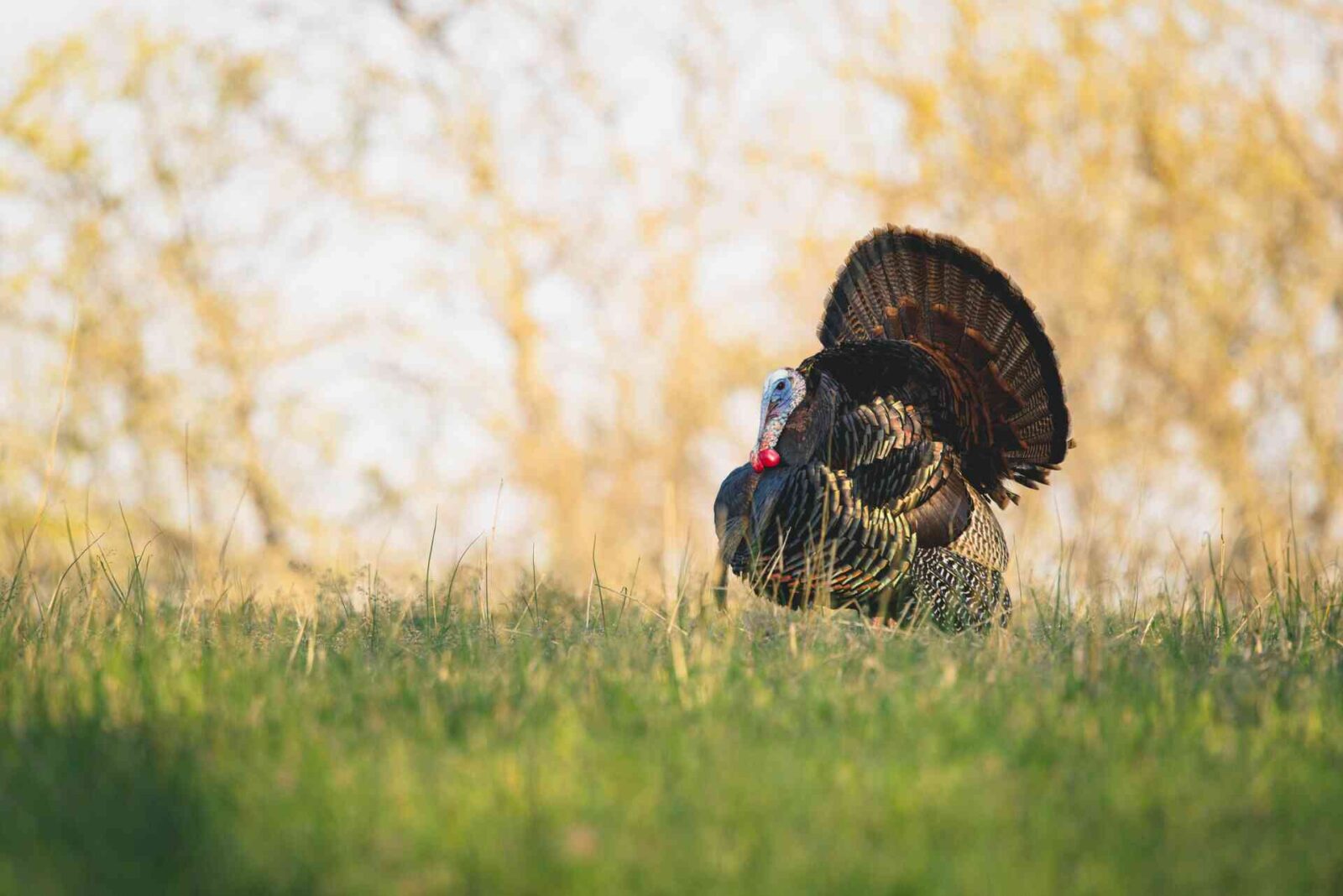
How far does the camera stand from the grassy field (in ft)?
8.50

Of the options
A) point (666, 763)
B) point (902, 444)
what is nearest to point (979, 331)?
point (902, 444)

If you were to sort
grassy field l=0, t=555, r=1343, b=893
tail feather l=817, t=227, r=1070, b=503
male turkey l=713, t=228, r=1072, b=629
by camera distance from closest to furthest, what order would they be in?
grassy field l=0, t=555, r=1343, b=893, male turkey l=713, t=228, r=1072, b=629, tail feather l=817, t=227, r=1070, b=503

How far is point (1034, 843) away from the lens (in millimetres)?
2746

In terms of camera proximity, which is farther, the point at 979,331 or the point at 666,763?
the point at 979,331

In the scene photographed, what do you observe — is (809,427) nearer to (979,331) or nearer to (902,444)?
(902,444)

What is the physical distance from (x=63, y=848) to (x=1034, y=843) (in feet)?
6.22

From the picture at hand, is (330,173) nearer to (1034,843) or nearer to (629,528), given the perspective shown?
(629,528)

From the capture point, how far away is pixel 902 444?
20.1ft

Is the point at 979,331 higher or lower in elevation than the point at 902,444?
higher

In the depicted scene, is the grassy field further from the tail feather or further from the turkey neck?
the tail feather

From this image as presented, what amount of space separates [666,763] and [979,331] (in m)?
4.09

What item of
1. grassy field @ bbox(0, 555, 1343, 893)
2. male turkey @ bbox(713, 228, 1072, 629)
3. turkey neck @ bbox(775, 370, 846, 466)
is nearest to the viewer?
grassy field @ bbox(0, 555, 1343, 893)

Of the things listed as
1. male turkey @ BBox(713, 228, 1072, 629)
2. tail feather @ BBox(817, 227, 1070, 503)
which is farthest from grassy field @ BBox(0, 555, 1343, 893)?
tail feather @ BBox(817, 227, 1070, 503)

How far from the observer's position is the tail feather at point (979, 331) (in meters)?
6.61
